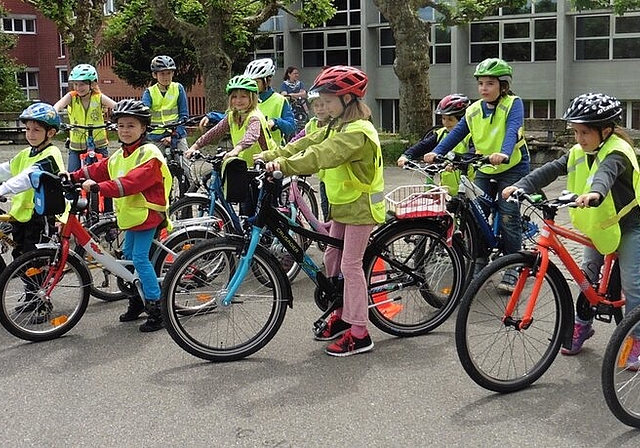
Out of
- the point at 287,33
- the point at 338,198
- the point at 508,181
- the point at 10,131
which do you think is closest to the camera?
the point at 338,198

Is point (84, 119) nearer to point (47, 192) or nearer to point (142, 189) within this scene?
point (47, 192)

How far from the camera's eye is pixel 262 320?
5.57 m

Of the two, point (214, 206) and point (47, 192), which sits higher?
point (47, 192)

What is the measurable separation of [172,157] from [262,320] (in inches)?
162

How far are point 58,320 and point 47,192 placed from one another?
3.26 ft

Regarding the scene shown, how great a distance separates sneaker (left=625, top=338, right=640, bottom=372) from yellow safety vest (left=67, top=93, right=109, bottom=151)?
707cm

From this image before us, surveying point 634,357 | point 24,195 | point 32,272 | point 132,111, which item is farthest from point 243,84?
point 634,357

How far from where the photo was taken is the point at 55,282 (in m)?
5.89

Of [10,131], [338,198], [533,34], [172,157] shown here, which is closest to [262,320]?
[338,198]

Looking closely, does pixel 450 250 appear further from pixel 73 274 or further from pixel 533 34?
pixel 533 34

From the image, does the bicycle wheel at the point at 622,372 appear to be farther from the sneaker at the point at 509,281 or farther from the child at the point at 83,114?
the child at the point at 83,114

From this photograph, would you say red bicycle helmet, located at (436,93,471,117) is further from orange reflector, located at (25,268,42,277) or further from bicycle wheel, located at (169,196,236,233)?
orange reflector, located at (25,268,42,277)

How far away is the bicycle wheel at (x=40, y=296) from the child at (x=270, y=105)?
107 inches

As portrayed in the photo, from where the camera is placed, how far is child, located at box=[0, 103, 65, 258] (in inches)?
249
